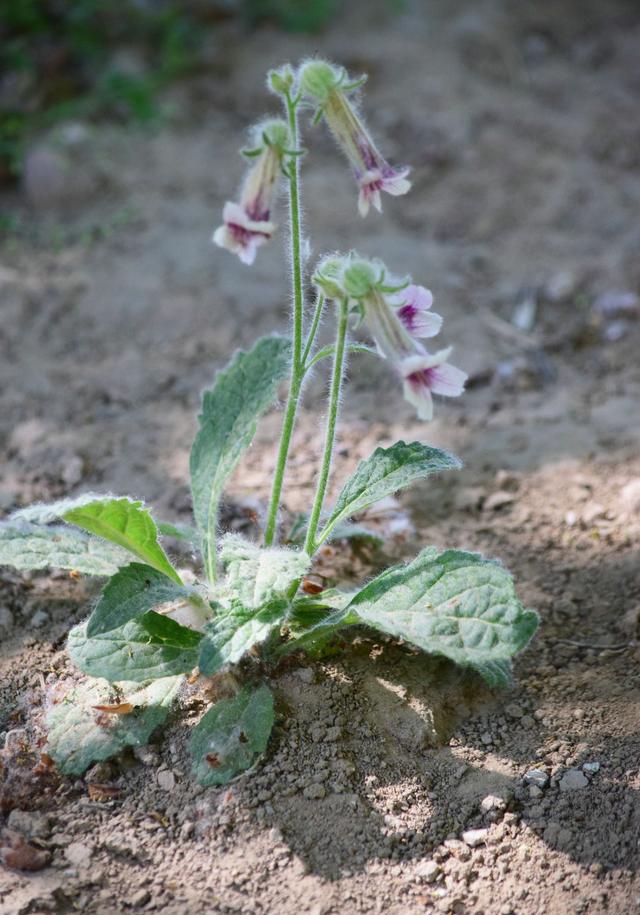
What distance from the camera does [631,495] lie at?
118 inches

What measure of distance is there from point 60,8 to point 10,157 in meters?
1.14

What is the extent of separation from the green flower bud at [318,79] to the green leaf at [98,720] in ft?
4.70

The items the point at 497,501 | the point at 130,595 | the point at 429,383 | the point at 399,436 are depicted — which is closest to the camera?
the point at 429,383

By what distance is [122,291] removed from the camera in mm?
4238

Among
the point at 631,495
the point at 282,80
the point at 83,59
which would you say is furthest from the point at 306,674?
the point at 83,59

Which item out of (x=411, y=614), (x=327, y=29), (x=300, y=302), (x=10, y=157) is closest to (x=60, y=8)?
(x=10, y=157)

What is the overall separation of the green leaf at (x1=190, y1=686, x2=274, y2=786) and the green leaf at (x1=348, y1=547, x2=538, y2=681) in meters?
0.33

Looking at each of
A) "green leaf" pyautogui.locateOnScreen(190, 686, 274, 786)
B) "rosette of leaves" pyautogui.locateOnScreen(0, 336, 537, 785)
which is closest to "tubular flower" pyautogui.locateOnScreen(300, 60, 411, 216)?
"rosette of leaves" pyautogui.locateOnScreen(0, 336, 537, 785)

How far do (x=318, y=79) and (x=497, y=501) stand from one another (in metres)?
1.49

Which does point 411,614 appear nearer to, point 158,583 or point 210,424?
point 158,583

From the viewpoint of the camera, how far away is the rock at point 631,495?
2967 millimetres

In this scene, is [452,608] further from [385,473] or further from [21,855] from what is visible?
[21,855]

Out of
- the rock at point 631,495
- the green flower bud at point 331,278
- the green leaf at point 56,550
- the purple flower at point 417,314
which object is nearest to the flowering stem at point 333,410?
the green flower bud at point 331,278

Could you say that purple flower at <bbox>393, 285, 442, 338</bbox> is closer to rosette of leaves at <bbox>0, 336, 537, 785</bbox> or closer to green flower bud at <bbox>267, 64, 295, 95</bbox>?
rosette of leaves at <bbox>0, 336, 537, 785</bbox>
